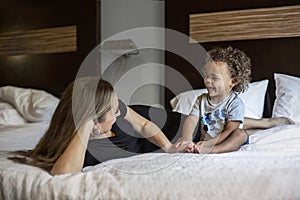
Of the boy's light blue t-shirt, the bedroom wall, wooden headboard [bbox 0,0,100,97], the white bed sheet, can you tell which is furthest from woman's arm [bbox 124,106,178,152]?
wooden headboard [bbox 0,0,100,97]

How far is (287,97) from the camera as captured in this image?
2541 mm

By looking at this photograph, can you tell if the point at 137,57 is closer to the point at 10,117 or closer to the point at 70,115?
the point at 10,117

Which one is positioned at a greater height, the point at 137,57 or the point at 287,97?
the point at 137,57

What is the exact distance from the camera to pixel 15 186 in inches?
46.5

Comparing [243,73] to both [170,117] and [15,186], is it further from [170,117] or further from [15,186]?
[15,186]

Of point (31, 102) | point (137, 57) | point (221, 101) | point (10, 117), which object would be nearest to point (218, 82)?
point (221, 101)

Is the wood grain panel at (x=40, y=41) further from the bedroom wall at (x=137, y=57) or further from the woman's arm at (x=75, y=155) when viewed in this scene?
the woman's arm at (x=75, y=155)

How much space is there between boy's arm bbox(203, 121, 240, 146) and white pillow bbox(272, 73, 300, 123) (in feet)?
2.60

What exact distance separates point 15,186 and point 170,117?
43.6 inches

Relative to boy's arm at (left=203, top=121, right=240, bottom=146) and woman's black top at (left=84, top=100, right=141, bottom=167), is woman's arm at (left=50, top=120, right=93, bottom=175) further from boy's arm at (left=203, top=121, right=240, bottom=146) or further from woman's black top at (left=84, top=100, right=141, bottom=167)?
boy's arm at (left=203, top=121, right=240, bottom=146)

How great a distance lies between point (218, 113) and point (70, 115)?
31.8 inches

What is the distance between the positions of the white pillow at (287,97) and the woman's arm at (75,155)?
5.16ft

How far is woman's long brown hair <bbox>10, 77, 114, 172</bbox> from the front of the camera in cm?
132

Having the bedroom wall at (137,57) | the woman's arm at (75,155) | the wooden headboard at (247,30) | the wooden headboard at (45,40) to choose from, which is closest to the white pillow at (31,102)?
the wooden headboard at (45,40)
